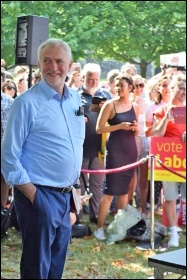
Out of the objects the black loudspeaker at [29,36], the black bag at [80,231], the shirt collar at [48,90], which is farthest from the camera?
the black bag at [80,231]

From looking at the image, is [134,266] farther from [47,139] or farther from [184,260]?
[47,139]

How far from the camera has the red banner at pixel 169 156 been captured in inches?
190

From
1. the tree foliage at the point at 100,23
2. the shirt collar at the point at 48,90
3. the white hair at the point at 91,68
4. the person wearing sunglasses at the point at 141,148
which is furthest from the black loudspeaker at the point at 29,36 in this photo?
the person wearing sunglasses at the point at 141,148

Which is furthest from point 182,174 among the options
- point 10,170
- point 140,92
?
point 10,170

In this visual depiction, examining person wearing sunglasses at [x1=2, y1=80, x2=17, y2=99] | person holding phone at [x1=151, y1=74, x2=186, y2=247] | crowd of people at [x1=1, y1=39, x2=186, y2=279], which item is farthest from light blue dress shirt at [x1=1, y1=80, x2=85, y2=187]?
person holding phone at [x1=151, y1=74, x2=186, y2=247]

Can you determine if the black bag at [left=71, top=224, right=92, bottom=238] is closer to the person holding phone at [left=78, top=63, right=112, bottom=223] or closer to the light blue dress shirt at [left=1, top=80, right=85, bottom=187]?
the person holding phone at [left=78, top=63, right=112, bottom=223]

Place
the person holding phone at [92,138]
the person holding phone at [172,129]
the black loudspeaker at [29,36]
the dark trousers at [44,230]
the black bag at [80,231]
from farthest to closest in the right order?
the black bag at [80,231]
the person holding phone at [172,129]
the person holding phone at [92,138]
the black loudspeaker at [29,36]
the dark trousers at [44,230]

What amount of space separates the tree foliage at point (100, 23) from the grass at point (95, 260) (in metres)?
1.54

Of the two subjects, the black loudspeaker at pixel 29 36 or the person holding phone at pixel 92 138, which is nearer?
the black loudspeaker at pixel 29 36

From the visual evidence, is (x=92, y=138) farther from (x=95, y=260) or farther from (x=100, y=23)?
(x=95, y=260)

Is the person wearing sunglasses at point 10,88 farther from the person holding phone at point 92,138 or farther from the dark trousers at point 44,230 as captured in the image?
the dark trousers at point 44,230

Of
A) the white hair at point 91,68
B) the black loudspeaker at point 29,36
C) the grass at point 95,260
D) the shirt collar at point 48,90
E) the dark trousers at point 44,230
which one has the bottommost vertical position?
the grass at point 95,260

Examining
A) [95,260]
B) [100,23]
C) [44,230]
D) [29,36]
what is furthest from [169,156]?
[44,230]

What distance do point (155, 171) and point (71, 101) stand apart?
2.91 meters
